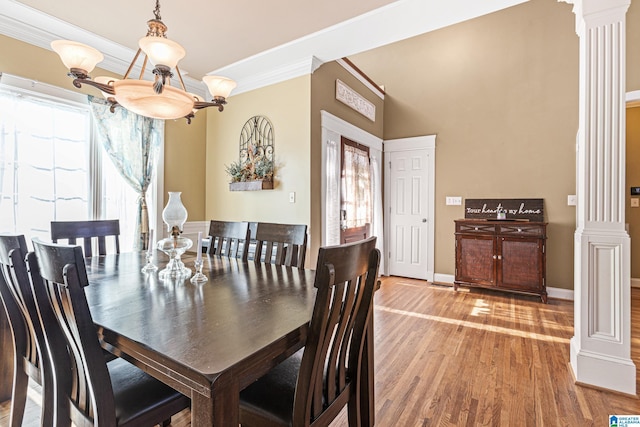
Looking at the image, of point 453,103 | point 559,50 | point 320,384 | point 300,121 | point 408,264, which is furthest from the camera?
point 408,264

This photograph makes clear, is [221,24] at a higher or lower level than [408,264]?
higher

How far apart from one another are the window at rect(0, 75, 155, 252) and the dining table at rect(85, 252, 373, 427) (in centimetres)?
162

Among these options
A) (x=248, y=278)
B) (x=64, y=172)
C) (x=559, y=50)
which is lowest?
(x=248, y=278)

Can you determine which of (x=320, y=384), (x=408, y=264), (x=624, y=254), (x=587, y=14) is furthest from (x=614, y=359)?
(x=408, y=264)

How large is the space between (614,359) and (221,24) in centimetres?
396

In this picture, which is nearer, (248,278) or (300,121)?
(248,278)

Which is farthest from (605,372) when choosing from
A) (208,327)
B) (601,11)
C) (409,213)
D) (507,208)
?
(409,213)

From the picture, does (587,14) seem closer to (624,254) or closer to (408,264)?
(624,254)

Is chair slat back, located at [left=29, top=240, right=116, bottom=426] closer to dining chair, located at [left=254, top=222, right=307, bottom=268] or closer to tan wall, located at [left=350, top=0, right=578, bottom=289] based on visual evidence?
dining chair, located at [left=254, top=222, right=307, bottom=268]

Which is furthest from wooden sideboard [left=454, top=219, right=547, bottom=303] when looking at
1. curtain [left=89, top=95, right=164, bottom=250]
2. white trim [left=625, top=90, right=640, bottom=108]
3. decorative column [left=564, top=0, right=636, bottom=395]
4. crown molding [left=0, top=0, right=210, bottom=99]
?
crown molding [left=0, top=0, right=210, bottom=99]

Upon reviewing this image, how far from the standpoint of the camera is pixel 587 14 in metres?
2.00

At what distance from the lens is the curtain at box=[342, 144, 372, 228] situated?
414 cm

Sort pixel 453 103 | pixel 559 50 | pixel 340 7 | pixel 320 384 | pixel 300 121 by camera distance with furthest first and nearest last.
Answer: pixel 453 103 → pixel 559 50 → pixel 300 121 → pixel 340 7 → pixel 320 384

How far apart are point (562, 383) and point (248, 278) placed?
7.16ft
